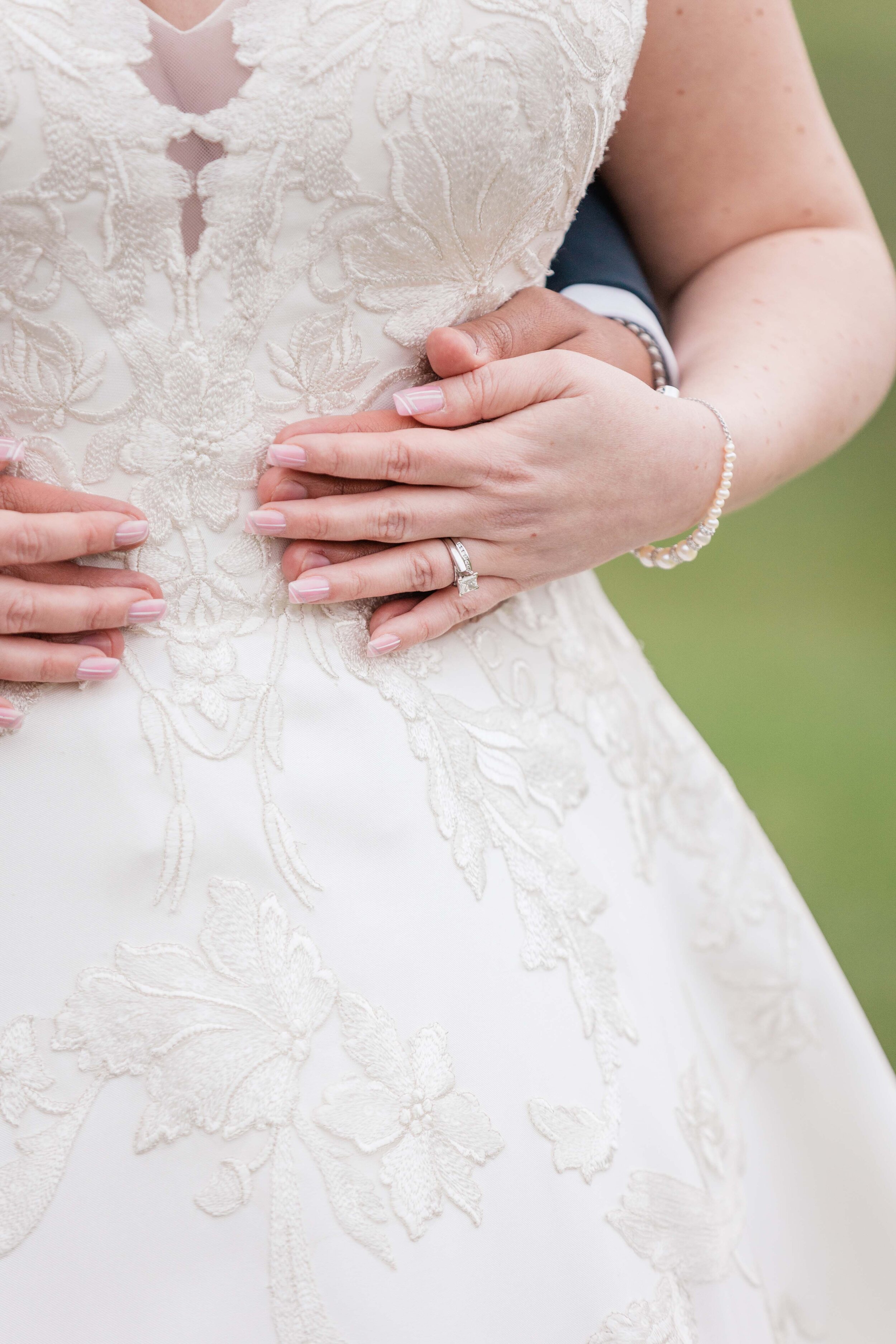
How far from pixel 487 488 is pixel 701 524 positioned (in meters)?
0.24

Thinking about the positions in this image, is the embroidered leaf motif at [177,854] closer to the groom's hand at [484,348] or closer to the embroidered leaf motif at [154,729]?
the embroidered leaf motif at [154,729]

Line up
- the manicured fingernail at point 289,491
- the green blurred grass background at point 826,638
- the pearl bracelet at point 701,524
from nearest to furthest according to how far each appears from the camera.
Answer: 1. the manicured fingernail at point 289,491
2. the pearl bracelet at point 701,524
3. the green blurred grass background at point 826,638

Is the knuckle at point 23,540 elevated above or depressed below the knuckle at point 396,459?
below

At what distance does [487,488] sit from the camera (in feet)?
2.08

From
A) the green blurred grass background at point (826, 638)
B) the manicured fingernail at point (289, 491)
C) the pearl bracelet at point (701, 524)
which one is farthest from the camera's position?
the green blurred grass background at point (826, 638)

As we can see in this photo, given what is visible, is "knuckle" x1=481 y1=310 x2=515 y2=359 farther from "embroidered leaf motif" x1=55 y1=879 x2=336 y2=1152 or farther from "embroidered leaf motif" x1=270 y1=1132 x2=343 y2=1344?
"embroidered leaf motif" x1=270 y1=1132 x2=343 y2=1344

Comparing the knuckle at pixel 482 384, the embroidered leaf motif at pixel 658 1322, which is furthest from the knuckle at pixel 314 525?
the embroidered leaf motif at pixel 658 1322

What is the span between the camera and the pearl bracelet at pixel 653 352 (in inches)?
32.0

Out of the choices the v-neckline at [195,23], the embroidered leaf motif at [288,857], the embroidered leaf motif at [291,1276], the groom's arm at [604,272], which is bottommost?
the embroidered leaf motif at [291,1276]

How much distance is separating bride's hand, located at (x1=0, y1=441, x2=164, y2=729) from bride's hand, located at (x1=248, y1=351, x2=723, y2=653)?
79 millimetres

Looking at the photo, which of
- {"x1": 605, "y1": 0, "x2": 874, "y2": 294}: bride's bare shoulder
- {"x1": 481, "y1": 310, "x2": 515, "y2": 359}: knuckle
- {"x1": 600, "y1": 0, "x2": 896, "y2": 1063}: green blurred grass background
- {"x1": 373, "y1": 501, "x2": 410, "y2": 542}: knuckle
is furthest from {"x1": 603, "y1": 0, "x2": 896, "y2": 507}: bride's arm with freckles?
{"x1": 600, "y1": 0, "x2": 896, "y2": 1063}: green blurred grass background

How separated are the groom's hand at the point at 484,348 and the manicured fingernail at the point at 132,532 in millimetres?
72

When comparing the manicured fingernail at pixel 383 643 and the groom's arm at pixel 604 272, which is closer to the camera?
the manicured fingernail at pixel 383 643

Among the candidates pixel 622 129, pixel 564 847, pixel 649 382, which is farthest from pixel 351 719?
pixel 622 129
